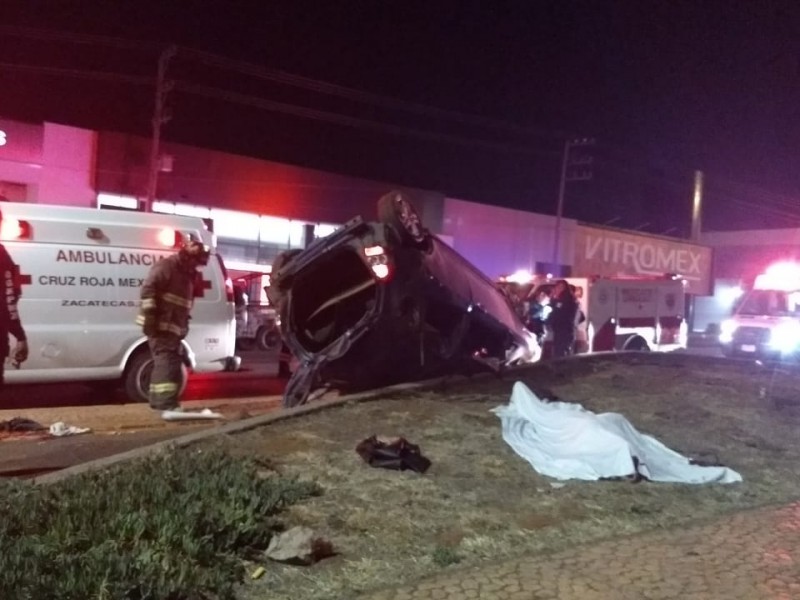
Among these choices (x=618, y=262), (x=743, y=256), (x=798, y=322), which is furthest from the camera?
(x=743, y=256)

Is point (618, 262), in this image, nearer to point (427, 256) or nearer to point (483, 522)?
point (427, 256)

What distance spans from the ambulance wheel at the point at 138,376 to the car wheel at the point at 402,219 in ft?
11.7

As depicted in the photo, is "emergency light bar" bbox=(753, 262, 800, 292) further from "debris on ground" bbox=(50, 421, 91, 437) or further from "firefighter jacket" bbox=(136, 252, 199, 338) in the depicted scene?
"debris on ground" bbox=(50, 421, 91, 437)

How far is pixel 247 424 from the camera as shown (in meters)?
7.11

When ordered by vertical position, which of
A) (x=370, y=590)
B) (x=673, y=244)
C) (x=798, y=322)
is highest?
(x=673, y=244)

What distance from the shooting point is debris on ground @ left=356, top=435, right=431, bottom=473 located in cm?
626

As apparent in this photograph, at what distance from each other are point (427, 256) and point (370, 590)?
4.65 metres

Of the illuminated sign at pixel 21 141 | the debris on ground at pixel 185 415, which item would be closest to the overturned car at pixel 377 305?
the debris on ground at pixel 185 415

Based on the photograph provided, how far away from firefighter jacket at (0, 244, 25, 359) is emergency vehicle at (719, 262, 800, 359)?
16.7 m

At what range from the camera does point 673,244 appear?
131 ft

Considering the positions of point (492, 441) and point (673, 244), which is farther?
point (673, 244)

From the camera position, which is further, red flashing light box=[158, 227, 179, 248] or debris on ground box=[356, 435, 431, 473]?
red flashing light box=[158, 227, 179, 248]

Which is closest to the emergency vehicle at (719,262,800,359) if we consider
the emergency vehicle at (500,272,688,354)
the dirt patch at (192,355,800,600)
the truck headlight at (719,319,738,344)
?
the truck headlight at (719,319,738,344)

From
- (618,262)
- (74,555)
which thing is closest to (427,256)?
(74,555)
